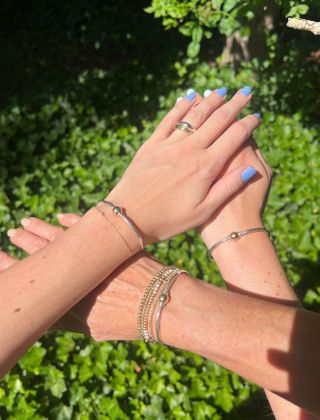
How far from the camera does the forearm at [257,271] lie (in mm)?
1770

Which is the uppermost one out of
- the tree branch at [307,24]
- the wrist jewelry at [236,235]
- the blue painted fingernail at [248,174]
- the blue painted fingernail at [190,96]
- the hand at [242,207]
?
the tree branch at [307,24]

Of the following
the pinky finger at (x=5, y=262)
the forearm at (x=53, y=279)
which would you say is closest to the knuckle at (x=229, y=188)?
the forearm at (x=53, y=279)

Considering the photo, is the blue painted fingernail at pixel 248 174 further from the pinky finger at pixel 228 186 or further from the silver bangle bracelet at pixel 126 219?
the silver bangle bracelet at pixel 126 219

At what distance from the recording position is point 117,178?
3.76 m

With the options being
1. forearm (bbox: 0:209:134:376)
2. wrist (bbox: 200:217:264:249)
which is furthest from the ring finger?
forearm (bbox: 0:209:134:376)

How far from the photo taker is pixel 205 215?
194cm

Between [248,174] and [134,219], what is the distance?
532 mm

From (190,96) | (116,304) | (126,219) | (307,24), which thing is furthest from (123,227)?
(307,24)

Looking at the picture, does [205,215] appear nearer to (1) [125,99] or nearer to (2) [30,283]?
(2) [30,283]

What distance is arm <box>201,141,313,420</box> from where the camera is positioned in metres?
1.78

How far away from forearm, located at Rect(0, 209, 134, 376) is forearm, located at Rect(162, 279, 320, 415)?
0.29 metres

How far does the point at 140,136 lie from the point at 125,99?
2.35 ft

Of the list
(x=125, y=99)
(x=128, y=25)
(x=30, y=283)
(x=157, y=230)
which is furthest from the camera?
(x=128, y=25)

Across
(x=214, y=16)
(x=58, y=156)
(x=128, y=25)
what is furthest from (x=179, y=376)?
(x=128, y=25)
